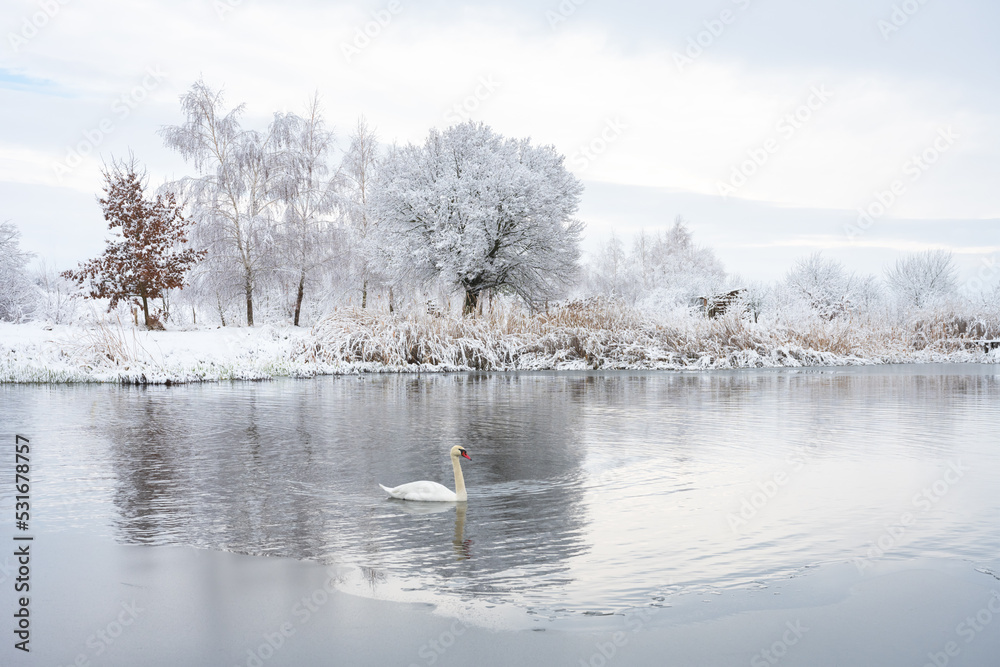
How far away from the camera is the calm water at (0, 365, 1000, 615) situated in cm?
491

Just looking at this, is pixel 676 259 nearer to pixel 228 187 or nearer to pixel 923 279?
pixel 923 279

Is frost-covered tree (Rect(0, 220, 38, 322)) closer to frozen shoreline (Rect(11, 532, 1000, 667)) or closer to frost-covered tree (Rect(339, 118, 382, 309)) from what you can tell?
frost-covered tree (Rect(339, 118, 382, 309))

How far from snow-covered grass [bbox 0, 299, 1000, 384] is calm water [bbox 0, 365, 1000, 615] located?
245 inches

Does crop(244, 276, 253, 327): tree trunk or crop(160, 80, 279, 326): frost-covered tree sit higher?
crop(160, 80, 279, 326): frost-covered tree

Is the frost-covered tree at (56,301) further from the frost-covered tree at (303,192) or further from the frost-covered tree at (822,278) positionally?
the frost-covered tree at (822,278)

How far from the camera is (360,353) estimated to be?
24500 mm

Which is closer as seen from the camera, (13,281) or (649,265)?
(13,281)

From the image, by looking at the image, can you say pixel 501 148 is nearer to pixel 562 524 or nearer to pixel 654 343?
pixel 654 343

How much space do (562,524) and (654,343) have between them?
22.0m

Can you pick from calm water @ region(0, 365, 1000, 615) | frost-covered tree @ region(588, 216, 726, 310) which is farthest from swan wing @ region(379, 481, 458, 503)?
frost-covered tree @ region(588, 216, 726, 310)

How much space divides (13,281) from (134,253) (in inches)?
429

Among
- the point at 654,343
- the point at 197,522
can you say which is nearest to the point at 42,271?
the point at 654,343

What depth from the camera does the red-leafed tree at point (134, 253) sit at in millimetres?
32406

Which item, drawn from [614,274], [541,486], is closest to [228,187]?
[541,486]
